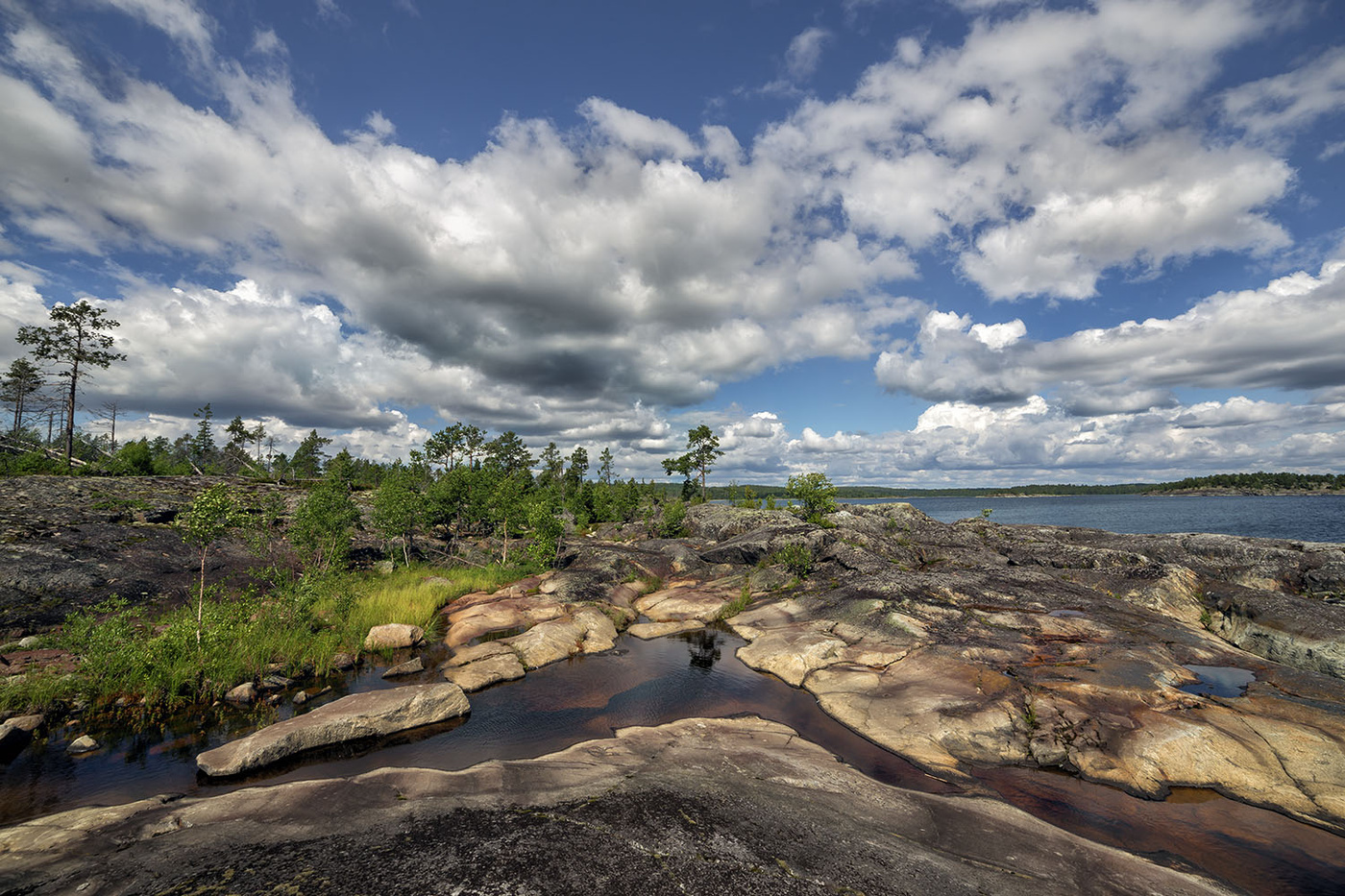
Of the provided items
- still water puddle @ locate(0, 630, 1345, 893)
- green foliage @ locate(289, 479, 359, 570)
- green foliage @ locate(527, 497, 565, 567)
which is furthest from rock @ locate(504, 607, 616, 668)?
green foliage @ locate(289, 479, 359, 570)

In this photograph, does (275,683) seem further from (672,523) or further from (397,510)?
(672,523)

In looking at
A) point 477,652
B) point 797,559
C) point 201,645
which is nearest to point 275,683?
point 201,645

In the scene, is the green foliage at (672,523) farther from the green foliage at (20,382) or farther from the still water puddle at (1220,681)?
the green foliage at (20,382)

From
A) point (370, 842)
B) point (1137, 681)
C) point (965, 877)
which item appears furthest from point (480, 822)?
point (1137, 681)

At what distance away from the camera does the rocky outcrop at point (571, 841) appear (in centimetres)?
847

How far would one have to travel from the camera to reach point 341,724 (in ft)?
51.6

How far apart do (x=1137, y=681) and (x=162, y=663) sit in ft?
123

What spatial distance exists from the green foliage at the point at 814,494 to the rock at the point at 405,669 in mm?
46325

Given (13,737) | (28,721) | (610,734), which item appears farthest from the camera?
(610,734)

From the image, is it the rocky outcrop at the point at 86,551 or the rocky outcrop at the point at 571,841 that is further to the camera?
the rocky outcrop at the point at 86,551

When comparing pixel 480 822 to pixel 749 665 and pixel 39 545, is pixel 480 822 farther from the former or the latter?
pixel 39 545

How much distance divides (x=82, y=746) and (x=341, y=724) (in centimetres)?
748

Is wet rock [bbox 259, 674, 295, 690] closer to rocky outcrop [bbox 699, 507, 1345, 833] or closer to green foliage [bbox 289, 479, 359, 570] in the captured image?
green foliage [bbox 289, 479, 359, 570]

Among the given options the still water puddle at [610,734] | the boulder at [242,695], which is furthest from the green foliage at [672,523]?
the boulder at [242,695]
